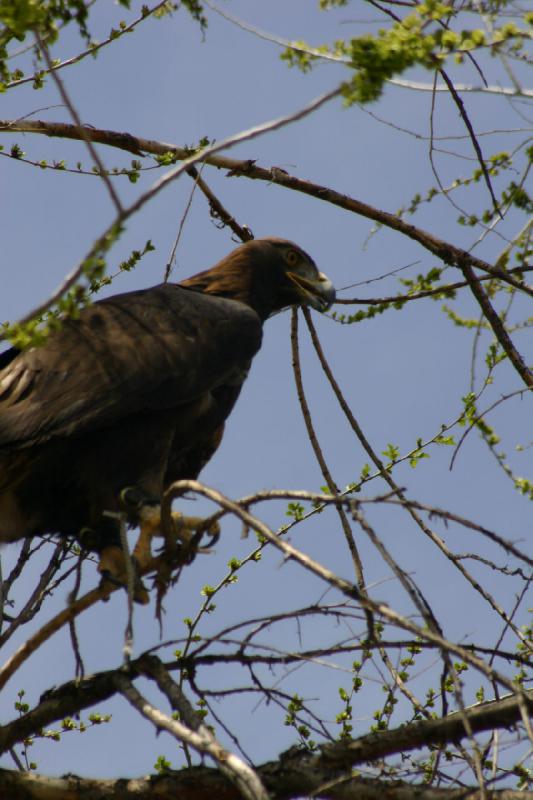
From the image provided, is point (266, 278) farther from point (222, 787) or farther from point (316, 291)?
point (222, 787)

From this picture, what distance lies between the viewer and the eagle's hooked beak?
5.50 meters

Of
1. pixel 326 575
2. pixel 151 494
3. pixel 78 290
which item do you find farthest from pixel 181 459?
pixel 78 290

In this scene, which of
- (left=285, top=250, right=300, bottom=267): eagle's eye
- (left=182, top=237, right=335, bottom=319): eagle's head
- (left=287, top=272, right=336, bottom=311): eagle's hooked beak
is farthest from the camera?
(left=285, top=250, right=300, bottom=267): eagle's eye

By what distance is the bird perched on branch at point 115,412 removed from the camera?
4.55 m

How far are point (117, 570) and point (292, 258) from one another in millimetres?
2197

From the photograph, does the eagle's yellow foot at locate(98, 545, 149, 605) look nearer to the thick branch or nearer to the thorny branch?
the thick branch

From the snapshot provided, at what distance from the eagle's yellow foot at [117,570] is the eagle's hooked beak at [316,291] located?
1.70 m

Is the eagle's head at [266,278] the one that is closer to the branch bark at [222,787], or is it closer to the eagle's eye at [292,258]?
the eagle's eye at [292,258]

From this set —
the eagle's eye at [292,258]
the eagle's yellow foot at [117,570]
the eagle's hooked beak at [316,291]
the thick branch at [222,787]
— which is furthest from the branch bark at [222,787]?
the eagle's eye at [292,258]

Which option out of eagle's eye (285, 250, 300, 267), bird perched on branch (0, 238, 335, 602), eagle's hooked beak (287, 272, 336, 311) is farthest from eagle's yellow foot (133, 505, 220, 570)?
Result: eagle's eye (285, 250, 300, 267)

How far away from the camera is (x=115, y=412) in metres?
4.57

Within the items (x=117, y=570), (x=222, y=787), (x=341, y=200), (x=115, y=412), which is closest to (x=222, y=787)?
(x=222, y=787)

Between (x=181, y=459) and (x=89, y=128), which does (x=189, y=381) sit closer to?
(x=181, y=459)

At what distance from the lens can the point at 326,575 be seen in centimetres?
293
